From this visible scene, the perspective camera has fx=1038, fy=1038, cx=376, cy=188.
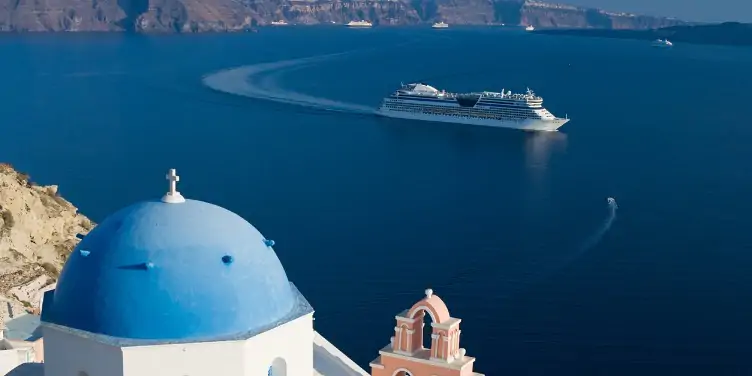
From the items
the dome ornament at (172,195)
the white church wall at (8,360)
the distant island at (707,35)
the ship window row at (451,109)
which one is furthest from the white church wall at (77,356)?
the distant island at (707,35)

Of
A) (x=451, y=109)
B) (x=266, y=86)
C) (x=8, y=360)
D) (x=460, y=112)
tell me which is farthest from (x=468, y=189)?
(x=8, y=360)

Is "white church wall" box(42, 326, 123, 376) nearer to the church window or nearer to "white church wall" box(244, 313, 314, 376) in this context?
"white church wall" box(244, 313, 314, 376)

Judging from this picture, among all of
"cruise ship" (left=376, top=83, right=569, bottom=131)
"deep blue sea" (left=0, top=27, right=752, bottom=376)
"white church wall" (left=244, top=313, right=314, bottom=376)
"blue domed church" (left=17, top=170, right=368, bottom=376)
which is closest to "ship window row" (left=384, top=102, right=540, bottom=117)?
"cruise ship" (left=376, top=83, right=569, bottom=131)

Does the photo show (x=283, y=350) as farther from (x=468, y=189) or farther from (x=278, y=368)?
(x=468, y=189)

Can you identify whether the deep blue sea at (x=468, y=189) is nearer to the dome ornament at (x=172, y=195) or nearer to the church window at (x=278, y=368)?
the church window at (x=278, y=368)

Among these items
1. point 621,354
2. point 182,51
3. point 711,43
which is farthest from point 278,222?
point 711,43

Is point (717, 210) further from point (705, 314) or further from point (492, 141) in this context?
point (492, 141)
